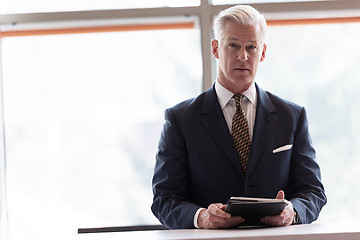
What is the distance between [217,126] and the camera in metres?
2.70

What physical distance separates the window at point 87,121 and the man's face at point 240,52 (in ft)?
4.77

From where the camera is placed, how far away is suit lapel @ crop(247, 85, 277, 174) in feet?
8.59

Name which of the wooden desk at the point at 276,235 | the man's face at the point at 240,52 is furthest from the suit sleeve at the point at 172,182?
the wooden desk at the point at 276,235

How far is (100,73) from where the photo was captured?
421cm

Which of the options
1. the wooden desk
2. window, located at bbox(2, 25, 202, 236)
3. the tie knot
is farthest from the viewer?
window, located at bbox(2, 25, 202, 236)

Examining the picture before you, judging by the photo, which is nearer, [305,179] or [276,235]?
[276,235]

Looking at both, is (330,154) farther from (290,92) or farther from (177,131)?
(177,131)

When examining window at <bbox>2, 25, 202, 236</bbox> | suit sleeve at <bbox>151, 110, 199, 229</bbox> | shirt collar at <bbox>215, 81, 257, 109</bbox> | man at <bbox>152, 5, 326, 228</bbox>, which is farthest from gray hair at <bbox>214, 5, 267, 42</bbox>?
window at <bbox>2, 25, 202, 236</bbox>

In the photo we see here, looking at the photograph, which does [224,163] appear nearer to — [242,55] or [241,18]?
[242,55]

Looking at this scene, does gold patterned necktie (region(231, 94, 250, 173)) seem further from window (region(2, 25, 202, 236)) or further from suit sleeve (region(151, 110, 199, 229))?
window (region(2, 25, 202, 236))

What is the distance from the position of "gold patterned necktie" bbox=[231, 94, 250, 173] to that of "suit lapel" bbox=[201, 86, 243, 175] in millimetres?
39

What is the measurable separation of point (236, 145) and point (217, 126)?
0.42 ft

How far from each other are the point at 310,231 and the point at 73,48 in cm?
276

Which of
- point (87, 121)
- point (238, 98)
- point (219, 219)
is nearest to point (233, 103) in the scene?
point (238, 98)
